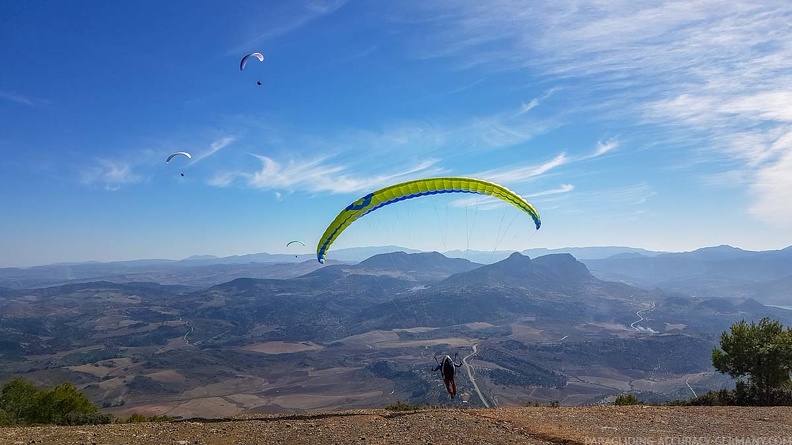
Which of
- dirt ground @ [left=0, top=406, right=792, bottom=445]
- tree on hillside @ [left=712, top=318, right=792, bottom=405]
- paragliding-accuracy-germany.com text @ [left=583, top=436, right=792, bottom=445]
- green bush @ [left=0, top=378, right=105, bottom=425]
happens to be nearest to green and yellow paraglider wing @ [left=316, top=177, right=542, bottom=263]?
dirt ground @ [left=0, top=406, right=792, bottom=445]

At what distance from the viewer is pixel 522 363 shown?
624 feet

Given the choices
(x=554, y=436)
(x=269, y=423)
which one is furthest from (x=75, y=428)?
(x=554, y=436)

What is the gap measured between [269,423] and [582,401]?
492ft

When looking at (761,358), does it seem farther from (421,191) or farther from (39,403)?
(39,403)

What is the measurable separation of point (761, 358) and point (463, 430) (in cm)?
2353

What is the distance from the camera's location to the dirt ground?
51.9 feet

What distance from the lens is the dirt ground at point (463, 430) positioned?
1581 centimetres

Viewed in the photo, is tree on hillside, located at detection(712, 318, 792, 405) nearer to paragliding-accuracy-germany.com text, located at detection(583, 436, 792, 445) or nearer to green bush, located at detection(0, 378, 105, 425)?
paragliding-accuracy-germany.com text, located at detection(583, 436, 792, 445)

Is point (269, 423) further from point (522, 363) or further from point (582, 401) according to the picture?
point (522, 363)

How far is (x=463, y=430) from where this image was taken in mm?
17281

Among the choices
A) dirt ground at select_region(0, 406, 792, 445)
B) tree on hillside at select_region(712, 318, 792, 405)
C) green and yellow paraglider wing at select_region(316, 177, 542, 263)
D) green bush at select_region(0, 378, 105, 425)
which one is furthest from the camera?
green bush at select_region(0, 378, 105, 425)

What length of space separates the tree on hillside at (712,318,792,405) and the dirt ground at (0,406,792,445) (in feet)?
25.9

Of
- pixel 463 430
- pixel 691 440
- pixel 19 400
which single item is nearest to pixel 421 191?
pixel 463 430

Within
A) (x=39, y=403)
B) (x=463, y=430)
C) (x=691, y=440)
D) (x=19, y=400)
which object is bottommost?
(x=39, y=403)
